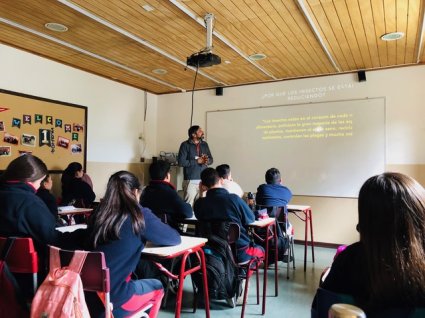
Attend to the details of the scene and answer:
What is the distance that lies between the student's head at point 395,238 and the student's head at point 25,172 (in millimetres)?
1689

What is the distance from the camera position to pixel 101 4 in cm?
311

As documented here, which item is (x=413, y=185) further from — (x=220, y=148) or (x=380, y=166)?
(x=220, y=148)

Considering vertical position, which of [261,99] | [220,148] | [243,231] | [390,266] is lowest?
[243,231]

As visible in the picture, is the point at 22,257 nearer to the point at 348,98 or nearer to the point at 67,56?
the point at 67,56

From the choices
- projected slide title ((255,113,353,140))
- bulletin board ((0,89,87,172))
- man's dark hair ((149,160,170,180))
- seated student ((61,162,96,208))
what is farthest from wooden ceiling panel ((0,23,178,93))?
man's dark hair ((149,160,170,180))

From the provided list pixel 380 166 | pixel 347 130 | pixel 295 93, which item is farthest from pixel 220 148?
pixel 380 166

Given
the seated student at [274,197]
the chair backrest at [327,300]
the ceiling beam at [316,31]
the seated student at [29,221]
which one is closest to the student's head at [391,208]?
the chair backrest at [327,300]

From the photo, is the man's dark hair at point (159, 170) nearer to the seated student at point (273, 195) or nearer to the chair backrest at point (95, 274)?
the seated student at point (273, 195)

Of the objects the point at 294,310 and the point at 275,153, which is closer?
the point at 294,310

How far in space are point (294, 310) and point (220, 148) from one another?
360 centimetres

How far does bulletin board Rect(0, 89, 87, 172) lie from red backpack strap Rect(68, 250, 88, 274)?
3274mm

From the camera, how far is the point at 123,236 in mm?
1632

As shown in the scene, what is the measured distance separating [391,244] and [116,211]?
3.98 feet

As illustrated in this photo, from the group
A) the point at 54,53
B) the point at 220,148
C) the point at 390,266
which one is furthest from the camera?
the point at 220,148
